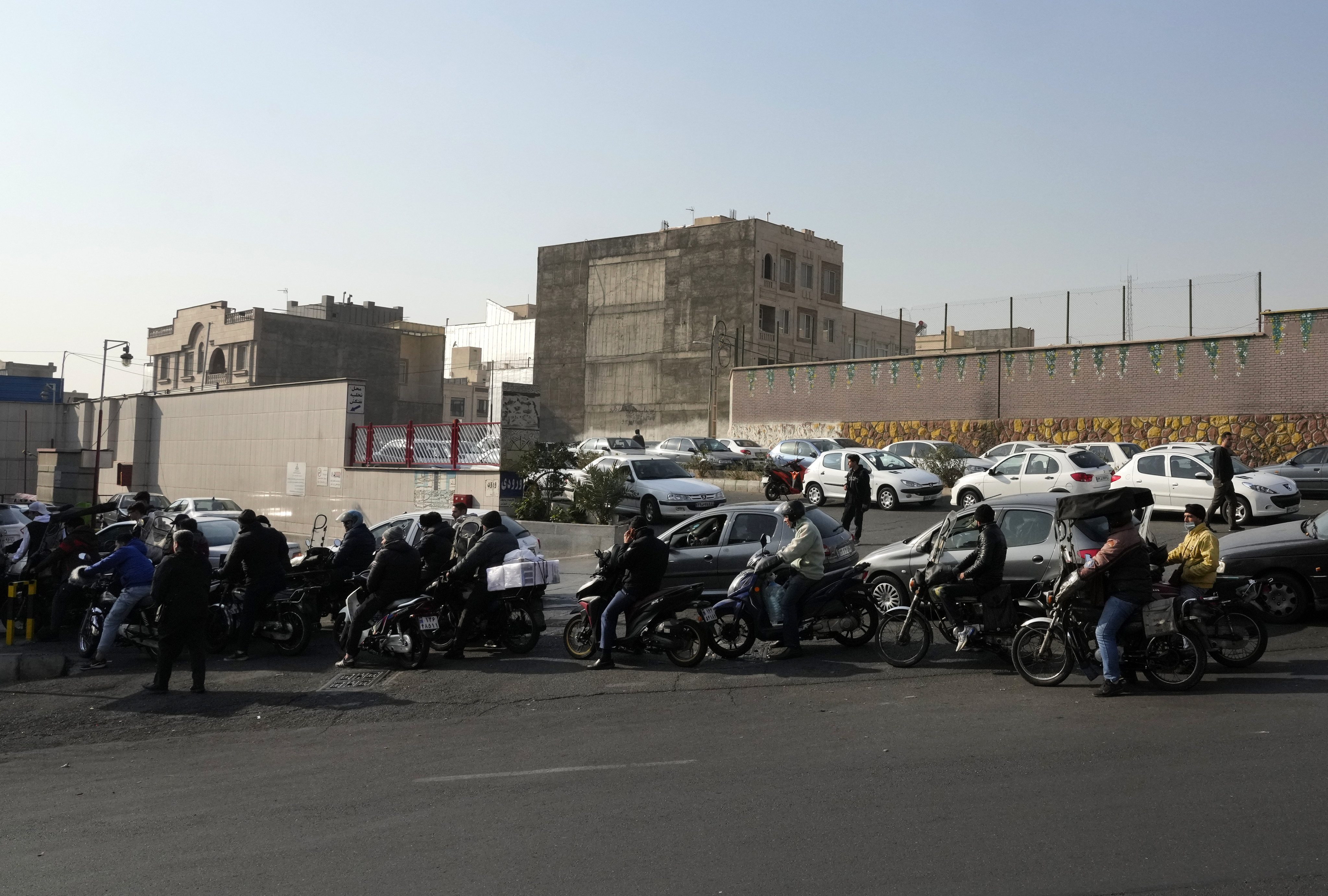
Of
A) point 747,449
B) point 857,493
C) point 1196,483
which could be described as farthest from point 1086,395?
point 857,493

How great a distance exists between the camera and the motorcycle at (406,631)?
12.2 m

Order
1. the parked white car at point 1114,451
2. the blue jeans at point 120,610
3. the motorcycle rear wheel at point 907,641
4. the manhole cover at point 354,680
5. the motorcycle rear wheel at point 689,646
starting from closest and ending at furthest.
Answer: the motorcycle rear wheel at point 907,641 < the manhole cover at point 354,680 < the motorcycle rear wheel at point 689,646 < the blue jeans at point 120,610 < the parked white car at point 1114,451

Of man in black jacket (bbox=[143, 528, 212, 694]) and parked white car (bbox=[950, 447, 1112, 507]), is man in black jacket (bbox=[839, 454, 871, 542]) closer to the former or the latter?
parked white car (bbox=[950, 447, 1112, 507])

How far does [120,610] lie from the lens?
12.6 metres

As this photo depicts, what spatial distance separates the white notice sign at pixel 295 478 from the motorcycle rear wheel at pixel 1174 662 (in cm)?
2359

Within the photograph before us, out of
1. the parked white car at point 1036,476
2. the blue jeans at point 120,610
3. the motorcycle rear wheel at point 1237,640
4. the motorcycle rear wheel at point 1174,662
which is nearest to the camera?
the motorcycle rear wheel at point 1174,662

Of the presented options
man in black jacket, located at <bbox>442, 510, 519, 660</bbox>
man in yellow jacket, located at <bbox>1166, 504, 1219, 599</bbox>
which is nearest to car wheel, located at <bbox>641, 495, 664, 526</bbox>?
Result: man in black jacket, located at <bbox>442, 510, 519, 660</bbox>

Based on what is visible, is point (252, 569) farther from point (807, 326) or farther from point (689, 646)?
point (807, 326)

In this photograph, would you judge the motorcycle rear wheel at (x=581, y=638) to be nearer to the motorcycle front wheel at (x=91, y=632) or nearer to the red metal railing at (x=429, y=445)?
the motorcycle front wheel at (x=91, y=632)

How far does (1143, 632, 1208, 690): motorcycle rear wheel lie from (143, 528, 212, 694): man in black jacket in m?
8.63

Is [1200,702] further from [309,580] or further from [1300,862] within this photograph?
[309,580]

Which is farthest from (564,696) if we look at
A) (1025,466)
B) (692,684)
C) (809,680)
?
(1025,466)

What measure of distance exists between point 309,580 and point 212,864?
27.8 ft

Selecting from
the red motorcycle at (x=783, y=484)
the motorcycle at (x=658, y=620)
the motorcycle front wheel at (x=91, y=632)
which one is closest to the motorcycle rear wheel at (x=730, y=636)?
the motorcycle at (x=658, y=620)
